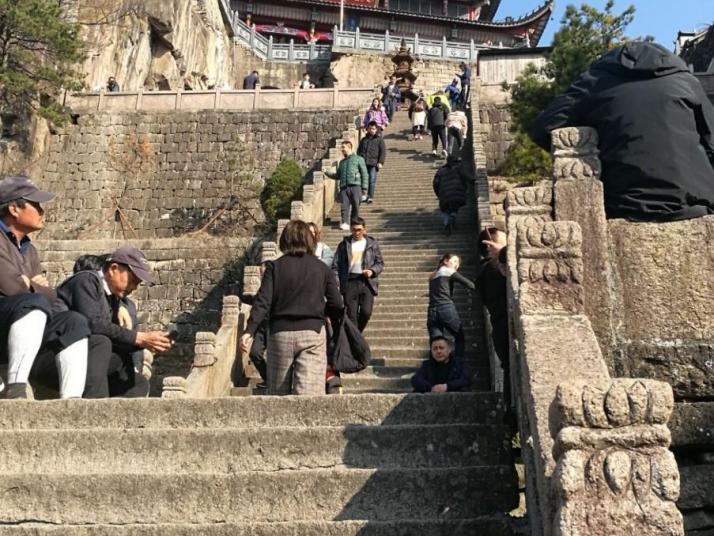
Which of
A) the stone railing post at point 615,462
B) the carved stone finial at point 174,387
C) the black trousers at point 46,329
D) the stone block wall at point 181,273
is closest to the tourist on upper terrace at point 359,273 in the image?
the carved stone finial at point 174,387

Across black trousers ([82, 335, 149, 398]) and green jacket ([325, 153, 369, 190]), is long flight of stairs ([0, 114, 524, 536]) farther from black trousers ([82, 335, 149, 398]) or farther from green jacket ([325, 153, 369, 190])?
green jacket ([325, 153, 369, 190])

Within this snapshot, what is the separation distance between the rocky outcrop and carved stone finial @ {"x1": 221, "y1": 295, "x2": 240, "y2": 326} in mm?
15431

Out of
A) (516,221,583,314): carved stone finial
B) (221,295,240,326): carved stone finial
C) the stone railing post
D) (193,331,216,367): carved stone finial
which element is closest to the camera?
the stone railing post

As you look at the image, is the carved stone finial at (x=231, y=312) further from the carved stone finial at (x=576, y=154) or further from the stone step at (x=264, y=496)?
the stone step at (x=264, y=496)

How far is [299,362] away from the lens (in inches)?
209

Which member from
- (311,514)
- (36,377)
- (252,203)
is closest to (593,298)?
(311,514)

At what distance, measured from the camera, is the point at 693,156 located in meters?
4.88

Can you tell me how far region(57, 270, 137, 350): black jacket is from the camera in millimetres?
5090

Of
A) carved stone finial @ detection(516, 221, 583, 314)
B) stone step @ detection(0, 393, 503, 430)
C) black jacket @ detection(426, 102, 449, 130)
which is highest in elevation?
black jacket @ detection(426, 102, 449, 130)

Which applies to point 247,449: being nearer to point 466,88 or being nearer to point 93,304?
point 93,304

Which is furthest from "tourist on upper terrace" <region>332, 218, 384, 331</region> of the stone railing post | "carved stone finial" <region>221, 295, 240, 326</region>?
the stone railing post

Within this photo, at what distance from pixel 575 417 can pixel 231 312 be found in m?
7.55

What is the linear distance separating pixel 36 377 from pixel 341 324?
2.11m

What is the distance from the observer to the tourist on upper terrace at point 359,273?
28.1 feet
